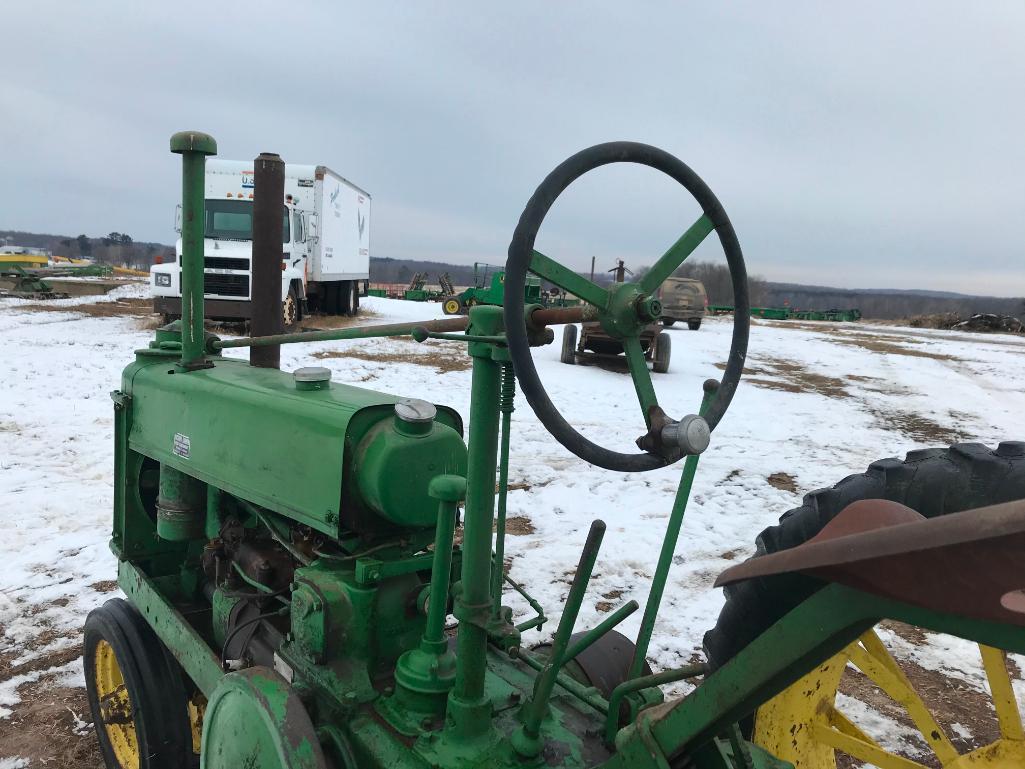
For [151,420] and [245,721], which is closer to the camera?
[245,721]

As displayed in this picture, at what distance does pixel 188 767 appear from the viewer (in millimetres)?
2404

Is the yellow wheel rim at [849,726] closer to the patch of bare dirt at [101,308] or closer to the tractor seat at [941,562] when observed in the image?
the tractor seat at [941,562]

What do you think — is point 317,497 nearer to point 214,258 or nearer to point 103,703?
point 103,703

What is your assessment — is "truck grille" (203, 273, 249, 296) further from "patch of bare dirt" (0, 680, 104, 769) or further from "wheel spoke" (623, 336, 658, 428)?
"wheel spoke" (623, 336, 658, 428)

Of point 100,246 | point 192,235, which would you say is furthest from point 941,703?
point 100,246

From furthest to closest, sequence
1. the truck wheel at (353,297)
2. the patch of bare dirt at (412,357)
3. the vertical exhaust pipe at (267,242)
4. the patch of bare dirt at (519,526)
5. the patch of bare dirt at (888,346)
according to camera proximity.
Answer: the truck wheel at (353,297) → the patch of bare dirt at (888,346) → the patch of bare dirt at (412,357) → the patch of bare dirt at (519,526) → the vertical exhaust pipe at (267,242)

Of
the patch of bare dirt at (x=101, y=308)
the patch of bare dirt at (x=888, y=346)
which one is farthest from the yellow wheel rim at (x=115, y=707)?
the patch of bare dirt at (x=888, y=346)

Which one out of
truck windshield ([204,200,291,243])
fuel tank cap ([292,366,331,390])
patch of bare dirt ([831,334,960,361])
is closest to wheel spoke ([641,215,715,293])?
fuel tank cap ([292,366,331,390])

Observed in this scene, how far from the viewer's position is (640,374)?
1.46 metres

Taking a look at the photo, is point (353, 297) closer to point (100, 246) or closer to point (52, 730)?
point (52, 730)

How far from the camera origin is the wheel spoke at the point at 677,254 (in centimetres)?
149

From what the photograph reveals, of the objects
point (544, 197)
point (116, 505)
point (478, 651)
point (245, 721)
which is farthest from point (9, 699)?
point (544, 197)

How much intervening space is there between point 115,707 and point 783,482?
16.5ft

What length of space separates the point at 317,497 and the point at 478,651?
62cm
